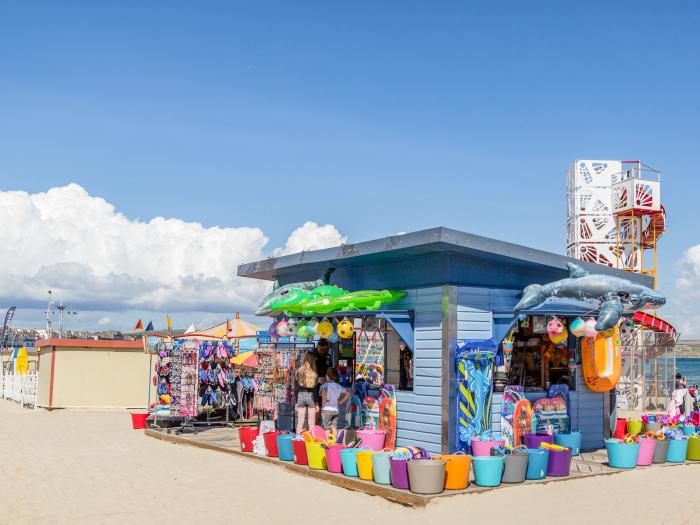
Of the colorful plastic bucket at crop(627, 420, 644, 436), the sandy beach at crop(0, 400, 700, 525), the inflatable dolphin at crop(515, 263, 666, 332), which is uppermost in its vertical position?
the inflatable dolphin at crop(515, 263, 666, 332)

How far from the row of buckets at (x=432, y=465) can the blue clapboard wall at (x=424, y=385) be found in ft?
2.78

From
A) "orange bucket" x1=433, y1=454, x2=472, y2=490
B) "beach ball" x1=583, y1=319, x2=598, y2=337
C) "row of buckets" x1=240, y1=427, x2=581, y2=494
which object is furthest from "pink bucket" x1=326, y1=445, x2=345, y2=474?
"beach ball" x1=583, y1=319, x2=598, y2=337

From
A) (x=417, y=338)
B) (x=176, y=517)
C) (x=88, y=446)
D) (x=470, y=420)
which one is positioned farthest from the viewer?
(x=88, y=446)

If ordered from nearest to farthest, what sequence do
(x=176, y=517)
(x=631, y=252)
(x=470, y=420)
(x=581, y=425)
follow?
(x=176, y=517), (x=470, y=420), (x=581, y=425), (x=631, y=252)

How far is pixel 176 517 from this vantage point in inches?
347

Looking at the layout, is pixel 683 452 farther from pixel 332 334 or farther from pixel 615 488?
pixel 332 334

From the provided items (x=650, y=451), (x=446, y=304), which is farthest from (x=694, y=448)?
(x=446, y=304)

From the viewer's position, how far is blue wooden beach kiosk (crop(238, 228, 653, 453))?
1131cm

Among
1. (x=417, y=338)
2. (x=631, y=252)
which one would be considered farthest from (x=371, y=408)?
(x=631, y=252)

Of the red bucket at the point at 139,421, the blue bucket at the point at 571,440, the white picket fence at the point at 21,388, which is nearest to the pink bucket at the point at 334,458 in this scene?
the blue bucket at the point at 571,440

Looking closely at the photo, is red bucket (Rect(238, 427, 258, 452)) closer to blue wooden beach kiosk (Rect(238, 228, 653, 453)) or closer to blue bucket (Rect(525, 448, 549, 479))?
blue wooden beach kiosk (Rect(238, 228, 653, 453))

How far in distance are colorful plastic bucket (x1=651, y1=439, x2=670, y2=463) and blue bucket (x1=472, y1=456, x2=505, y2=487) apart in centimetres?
343

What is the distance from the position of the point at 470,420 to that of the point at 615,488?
2.15 meters

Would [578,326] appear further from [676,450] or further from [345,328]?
[345,328]
